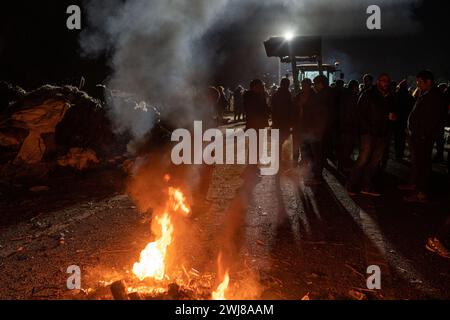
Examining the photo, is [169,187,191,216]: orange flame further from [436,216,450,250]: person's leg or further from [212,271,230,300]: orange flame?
[436,216,450,250]: person's leg

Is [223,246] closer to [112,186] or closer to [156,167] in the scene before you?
[112,186]

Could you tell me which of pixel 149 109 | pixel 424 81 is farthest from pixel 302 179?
pixel 149 109

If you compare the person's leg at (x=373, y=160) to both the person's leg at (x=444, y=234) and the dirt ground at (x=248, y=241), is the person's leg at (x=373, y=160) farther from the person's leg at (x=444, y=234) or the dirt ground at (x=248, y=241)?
the person's leg at (x=444, y=234)

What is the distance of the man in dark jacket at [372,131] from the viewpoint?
21.0ft

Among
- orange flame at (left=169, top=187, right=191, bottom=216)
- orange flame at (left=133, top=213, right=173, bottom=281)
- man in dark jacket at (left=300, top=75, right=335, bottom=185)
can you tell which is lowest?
orange flame at (left=133, top=213, right=173, bottom=281)

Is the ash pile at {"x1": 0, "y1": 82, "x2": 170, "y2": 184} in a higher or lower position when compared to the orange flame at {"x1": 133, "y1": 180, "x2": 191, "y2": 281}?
higher

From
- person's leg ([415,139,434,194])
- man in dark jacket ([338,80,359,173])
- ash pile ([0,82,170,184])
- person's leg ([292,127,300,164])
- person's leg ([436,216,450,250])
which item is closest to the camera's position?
person's leg ([436,216,450,250])

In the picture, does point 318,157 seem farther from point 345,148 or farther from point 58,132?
point 58,132

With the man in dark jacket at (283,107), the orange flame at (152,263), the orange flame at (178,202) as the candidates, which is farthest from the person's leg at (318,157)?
the orange flame at (152,263)

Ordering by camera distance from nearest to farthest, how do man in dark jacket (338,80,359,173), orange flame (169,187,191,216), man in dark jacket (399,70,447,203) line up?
orange flame (169,187,191,216) → man in dark jacket (399,70,447,203) → man in dark jacket (338,80,359,173)

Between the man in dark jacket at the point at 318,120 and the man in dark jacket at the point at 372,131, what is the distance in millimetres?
928

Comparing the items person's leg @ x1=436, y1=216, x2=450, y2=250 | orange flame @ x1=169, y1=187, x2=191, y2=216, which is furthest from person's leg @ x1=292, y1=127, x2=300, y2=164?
person's leg @ x1=436, y1=216, x2=450, y2=250

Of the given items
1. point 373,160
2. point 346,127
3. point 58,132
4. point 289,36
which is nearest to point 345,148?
point 346,127

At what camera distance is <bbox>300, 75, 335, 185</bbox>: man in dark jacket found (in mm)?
7430
